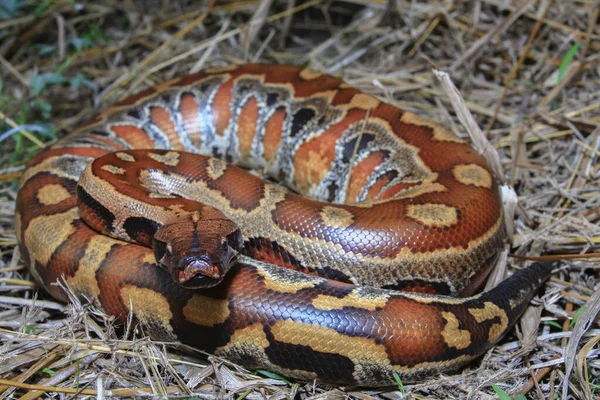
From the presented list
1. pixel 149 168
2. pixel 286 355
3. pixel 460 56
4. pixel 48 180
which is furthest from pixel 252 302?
pixel 460 56

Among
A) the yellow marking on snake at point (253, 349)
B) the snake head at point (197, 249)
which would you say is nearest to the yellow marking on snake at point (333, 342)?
the yellow marking on snake at point (253, 349)

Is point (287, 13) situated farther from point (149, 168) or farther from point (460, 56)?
point (149, 168)

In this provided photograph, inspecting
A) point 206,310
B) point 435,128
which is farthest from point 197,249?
point 435,128

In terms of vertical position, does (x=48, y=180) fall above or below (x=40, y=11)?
below

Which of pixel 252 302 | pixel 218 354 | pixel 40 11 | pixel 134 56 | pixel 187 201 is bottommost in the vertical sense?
pixel 218 354

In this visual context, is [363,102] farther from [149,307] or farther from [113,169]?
[149,307]

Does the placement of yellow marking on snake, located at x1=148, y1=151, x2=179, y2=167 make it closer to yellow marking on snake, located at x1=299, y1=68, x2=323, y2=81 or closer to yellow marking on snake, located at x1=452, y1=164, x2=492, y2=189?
yellow marking on snake, located at x1=299, y1=68, x2=323, y2=81

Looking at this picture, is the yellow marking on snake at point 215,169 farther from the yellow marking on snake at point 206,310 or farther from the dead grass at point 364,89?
the dead grass at point 364,89

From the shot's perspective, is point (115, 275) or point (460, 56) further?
point (460, 56)
